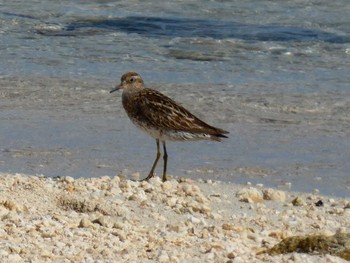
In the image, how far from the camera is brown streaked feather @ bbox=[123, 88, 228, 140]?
8781mm

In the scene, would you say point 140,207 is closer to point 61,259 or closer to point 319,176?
point 61,259

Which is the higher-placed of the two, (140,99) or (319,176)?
(140,99)

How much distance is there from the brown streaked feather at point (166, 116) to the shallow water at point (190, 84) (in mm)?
491

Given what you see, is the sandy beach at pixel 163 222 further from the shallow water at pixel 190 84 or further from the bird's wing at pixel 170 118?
the shallow water at pixel 190 84

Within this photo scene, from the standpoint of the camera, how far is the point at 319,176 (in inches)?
358

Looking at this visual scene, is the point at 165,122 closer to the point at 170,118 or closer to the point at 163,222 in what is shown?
the point at 170,118

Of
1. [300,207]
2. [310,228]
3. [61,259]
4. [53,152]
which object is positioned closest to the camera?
[61,259]

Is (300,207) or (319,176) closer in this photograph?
(300,207)

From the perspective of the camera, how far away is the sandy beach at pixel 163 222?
623cm

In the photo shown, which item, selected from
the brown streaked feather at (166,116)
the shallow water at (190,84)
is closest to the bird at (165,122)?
the brown streaked feather at (166,116)

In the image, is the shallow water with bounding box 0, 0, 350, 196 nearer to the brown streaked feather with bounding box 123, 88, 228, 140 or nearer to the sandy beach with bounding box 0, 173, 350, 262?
the brown streaked feather with bounding box 123, 88, 228, 140

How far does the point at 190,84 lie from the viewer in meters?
13.0

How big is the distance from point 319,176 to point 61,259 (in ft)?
12.0

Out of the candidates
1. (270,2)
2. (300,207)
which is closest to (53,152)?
(300,207)
